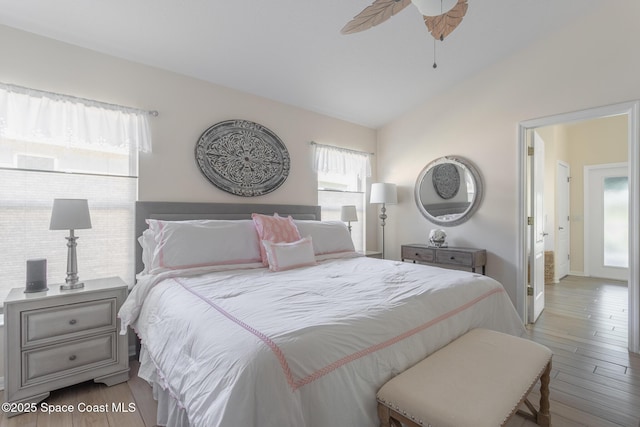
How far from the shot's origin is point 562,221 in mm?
5379

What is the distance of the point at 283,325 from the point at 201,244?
4.63 ft

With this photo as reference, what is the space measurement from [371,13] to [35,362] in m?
2.94

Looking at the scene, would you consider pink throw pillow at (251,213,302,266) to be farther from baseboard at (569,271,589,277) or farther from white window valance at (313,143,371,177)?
baseboard at (569,271,589,277)

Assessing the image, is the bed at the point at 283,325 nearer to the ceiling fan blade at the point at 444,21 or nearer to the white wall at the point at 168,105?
Result: the white wall at the point at 168,105

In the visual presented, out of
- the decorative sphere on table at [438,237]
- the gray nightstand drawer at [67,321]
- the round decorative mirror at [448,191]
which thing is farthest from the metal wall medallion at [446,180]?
the gray nightstand drawer at [67,321]

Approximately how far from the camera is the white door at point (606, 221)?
5055mm

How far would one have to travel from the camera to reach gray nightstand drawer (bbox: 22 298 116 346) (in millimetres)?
1851

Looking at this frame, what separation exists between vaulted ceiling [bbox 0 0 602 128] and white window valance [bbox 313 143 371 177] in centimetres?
56

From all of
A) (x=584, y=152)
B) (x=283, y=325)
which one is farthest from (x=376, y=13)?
(x=584, y=152)

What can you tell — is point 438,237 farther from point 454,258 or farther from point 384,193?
point 384,193

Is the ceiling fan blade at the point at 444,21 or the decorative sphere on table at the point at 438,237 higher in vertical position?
the ceiling fan blade at the point at 444,21

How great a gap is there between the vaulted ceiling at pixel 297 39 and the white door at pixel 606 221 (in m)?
3.64

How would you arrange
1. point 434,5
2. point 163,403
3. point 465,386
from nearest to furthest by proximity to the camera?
point 465,386, point 434,5, point 163,403

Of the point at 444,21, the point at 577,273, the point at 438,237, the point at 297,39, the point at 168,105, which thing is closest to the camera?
the point at 444,21
